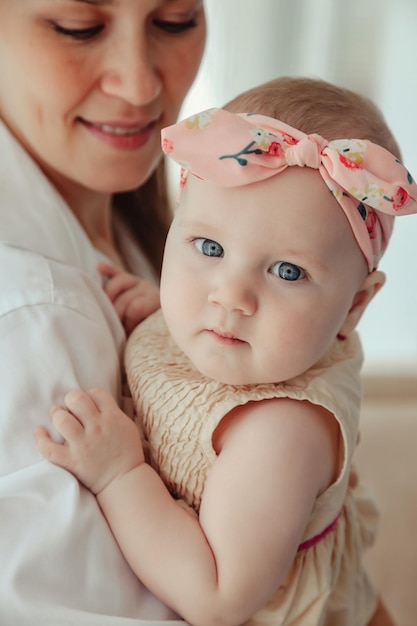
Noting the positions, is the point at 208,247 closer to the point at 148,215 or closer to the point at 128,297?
the point at 128,297

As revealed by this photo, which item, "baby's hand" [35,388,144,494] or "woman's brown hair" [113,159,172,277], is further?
"woman's brown hair" [113,159,172,277]

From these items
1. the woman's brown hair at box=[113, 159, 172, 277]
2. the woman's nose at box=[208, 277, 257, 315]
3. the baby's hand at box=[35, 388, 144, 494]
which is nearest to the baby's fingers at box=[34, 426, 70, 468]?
the baby's hand at box=[35, 388, 144, 494]

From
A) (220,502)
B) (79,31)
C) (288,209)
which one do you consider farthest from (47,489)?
(79,31)

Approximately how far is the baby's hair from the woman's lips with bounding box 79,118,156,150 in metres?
0.33

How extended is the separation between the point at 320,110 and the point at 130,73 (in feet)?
1.20

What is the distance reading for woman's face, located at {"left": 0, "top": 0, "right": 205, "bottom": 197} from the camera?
1.30 metres

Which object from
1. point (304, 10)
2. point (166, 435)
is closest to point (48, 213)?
point (166, 435)

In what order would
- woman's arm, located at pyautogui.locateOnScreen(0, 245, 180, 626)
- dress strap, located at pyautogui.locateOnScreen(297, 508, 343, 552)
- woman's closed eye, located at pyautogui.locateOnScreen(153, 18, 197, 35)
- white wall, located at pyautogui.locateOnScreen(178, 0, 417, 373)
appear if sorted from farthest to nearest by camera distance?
1. white wall, located at pyautogui.locateOnScreen(178, 0, 417, 373)
2. woman's closed eye, located at pyautogui.locateOnScreen(153, 18, 197, 35)
3. dress strap, located at pyautogui.locateOnScreen(297, 508, 343, 552)
4. woman's arm, located at pyautogui.locateOnScreen(0, 245, 180, 626)

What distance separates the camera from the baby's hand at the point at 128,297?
141 centimetres

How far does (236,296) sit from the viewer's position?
1.03 m

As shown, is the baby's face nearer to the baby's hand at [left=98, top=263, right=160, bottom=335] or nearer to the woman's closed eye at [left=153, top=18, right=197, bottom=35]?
the baby's hand at [left=98, top=263, right=160, bottom=335]

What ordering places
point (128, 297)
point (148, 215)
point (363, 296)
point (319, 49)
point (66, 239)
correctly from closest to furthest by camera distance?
point (363, 296), point (66, 239), point (128, 297), point (148, 215), point (319, 49)

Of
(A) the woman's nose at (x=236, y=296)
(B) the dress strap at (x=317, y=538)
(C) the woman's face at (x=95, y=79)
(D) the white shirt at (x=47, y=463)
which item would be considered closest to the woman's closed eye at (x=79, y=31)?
(C) the woman's face at (x=95, y=79)

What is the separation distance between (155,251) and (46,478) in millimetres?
867
